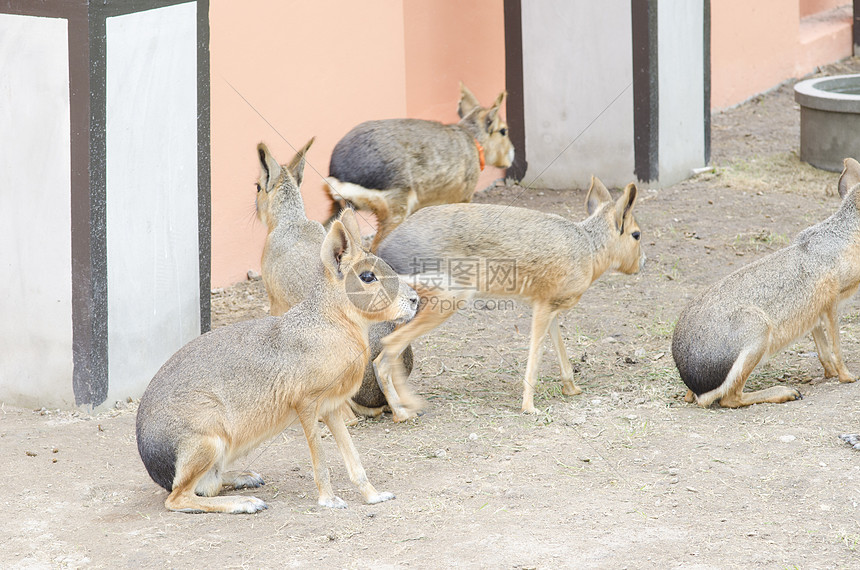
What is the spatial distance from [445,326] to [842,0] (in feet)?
36.0

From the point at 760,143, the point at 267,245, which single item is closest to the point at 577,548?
the point at 267,245

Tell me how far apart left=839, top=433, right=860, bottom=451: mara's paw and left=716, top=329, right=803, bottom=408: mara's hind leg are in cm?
60

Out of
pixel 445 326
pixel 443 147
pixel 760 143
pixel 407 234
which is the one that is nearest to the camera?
pixel 407 234

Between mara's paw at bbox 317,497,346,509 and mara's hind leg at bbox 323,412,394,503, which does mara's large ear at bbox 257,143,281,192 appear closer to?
mara's hind leg at bbox 323,412,394,503

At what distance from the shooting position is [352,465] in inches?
168

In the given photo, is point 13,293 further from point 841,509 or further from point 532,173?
point 532,173

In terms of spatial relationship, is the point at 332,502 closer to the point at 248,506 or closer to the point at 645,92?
the point at 248,506

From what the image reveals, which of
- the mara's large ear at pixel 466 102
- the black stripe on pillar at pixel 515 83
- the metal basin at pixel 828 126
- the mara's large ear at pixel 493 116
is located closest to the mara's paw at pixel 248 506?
the mara's large ear at pixel 493 116

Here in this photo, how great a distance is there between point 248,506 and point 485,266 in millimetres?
1803

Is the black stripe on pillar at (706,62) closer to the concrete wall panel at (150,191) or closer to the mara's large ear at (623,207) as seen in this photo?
the mara's large ear at (623,207)

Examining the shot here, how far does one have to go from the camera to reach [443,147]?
24.0ft

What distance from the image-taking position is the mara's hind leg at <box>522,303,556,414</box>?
534 cm

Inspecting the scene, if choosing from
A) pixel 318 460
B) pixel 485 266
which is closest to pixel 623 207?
pixel 485 266

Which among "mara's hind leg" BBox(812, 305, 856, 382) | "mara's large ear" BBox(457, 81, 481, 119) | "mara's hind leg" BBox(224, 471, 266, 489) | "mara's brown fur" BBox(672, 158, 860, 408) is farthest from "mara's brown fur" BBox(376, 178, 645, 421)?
"mara's large ear" BBox(457, 81, 481, 119)
